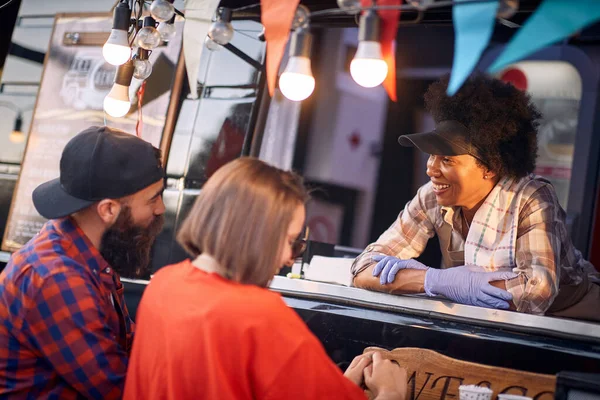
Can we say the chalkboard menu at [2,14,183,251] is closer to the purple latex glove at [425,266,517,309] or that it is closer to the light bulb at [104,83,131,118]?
the light bulb at [104,83,131,118]

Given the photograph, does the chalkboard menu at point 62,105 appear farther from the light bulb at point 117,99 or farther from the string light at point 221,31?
the string light at point 221,31

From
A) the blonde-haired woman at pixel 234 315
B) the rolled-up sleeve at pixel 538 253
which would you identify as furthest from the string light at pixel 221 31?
the rolled-up sleeve at pixel 538 253

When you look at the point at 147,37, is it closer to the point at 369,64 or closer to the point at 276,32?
the point at 276,32

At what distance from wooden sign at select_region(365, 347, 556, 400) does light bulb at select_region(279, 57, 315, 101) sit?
3.84 feet

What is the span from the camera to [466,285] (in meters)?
3.08

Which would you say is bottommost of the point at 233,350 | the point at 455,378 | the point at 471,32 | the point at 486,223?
the point at 455,378

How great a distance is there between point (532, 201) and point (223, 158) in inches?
92.3

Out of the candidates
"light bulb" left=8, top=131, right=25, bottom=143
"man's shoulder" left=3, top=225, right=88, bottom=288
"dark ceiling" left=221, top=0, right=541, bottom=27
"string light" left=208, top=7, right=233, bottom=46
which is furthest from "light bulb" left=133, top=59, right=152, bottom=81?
"light bulb" left=8, top=131, right=25, bottom=143

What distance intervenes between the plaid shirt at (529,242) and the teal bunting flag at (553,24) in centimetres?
150

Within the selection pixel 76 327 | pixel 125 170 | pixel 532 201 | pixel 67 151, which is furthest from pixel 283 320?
Answer: pixel 532 201

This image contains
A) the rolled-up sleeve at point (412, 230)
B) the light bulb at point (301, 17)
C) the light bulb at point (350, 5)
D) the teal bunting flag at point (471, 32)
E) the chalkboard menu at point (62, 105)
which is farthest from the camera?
the chalkboard menu at point (62, 105)

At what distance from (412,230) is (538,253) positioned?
0.88 meters

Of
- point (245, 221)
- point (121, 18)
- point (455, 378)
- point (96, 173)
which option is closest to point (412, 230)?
point (455, 378)

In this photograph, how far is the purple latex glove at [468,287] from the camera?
119 inches
